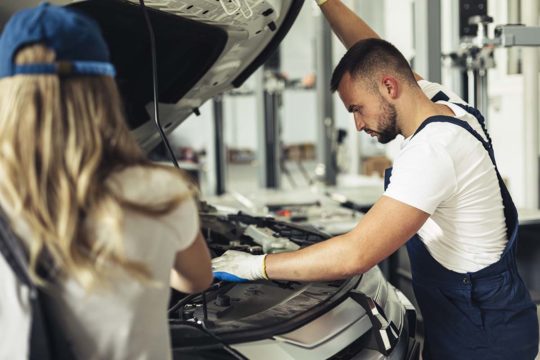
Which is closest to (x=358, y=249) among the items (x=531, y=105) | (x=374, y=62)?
(x=374, y=62)

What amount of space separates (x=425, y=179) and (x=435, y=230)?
0.23 m

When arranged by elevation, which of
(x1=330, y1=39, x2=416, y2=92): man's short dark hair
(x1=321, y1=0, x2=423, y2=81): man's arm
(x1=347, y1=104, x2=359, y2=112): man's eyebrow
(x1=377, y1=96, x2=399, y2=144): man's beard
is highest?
(x1=321, y1=0, x2=423, y2=81): man's arm

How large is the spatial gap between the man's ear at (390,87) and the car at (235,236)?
322 millimetres

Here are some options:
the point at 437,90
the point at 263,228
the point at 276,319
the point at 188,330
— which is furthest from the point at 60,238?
the point at 437,90

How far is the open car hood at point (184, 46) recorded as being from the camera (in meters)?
1.50

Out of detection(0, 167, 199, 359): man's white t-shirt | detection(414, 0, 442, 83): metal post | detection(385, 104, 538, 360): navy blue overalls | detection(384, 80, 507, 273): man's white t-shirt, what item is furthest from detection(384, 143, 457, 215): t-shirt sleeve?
detection(414, 0, 442, 83): metal post

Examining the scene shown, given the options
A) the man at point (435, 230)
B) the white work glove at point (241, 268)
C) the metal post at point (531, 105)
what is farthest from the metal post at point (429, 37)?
the metal post at point (531, 105)

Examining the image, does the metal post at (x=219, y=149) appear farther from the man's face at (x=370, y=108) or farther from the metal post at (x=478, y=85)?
the man's face at (x=370, y=108)

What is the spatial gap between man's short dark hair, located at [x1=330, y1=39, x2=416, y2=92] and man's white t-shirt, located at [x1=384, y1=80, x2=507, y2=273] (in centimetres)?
20

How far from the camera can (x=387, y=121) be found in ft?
5.39

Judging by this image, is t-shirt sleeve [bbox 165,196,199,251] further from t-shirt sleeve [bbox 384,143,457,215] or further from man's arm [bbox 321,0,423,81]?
man's arm [bbox 321,0,423,81]

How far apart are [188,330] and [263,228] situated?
0.85 meters

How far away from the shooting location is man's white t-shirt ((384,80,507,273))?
141 centimetres

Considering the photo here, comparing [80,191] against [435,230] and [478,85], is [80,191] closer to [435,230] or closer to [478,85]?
[435,230]
